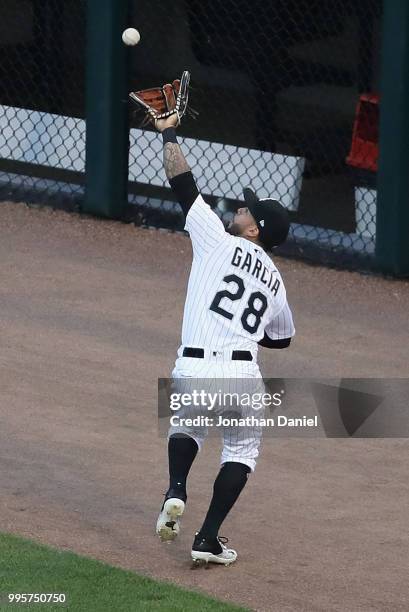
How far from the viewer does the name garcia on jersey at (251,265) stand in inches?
211

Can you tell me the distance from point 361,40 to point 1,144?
2904 millimetres

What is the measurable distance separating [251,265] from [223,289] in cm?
14

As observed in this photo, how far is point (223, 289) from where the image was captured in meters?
5.36

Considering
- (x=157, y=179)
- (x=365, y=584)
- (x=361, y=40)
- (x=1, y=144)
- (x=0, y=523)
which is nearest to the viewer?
(x=365, y=584)

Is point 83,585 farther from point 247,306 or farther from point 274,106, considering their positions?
point 274,106

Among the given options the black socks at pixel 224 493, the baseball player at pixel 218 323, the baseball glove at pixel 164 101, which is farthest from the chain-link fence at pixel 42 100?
the black socks at pixel 224 493

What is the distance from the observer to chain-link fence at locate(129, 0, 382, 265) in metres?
9.47

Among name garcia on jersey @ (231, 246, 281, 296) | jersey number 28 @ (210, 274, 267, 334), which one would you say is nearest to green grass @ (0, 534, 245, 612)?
jersey number 28 @ (210, 274, 267, 334)

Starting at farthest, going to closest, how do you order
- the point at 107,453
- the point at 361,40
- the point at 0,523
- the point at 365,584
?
the point at 361,40, the point at 107,453, the point at 0,523, the point at 365,584

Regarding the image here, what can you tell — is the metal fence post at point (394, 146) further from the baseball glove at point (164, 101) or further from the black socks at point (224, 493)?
the black socks at point (224, 493)

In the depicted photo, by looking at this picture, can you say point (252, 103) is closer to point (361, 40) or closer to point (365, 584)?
point (361, 40)

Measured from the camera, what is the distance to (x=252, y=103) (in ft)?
32.4

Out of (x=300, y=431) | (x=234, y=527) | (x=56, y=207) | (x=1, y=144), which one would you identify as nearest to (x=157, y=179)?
(x=56, y=207)

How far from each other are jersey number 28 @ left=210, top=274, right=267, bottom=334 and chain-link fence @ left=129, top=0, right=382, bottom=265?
3.89 meters
